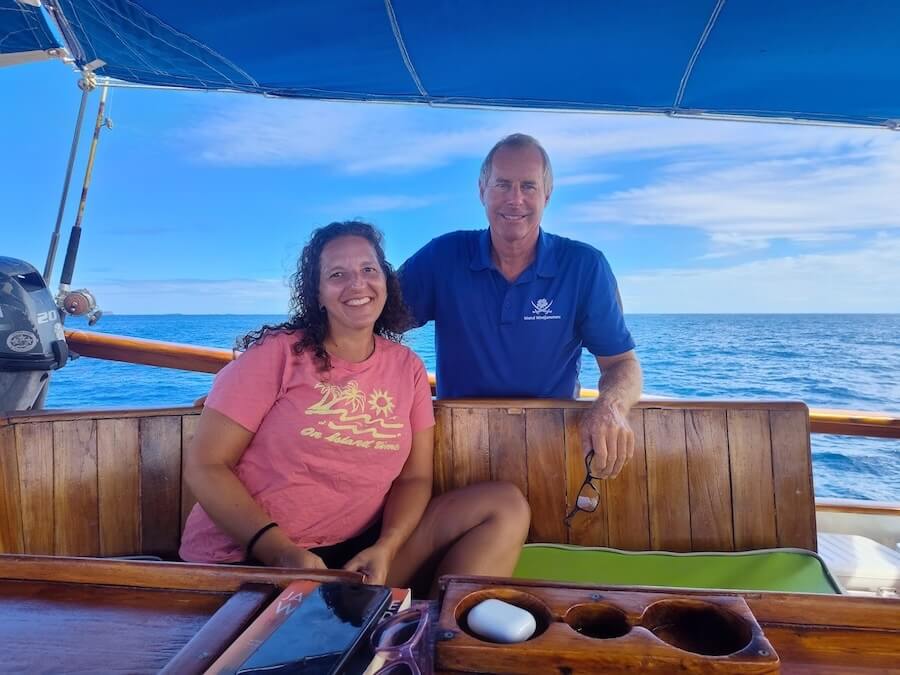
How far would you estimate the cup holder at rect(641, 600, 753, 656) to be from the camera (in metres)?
0.49

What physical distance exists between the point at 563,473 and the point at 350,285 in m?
0.72

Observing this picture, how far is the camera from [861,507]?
207 centimetres

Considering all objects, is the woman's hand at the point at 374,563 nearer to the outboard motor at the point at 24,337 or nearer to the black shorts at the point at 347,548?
the black shorts at the point at 347,548

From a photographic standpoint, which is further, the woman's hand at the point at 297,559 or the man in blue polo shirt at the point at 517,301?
the man in blue polo shirt at the point at 517,301

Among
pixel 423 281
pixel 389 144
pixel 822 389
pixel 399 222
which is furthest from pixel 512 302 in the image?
pixel 389 144

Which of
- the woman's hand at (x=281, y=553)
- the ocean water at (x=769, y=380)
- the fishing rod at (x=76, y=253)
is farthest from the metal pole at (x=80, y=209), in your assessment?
the ocean water at (x=769, y=380)

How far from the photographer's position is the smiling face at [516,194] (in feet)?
5.57

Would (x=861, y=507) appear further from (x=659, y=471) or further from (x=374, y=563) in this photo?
(x=374, y=563)

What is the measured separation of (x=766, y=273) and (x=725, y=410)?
3208cm

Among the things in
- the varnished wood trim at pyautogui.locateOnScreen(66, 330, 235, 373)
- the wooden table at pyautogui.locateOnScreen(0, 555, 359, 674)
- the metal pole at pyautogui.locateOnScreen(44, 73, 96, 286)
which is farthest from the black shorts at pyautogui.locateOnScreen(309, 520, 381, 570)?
the metal pole at pyautogui.locateOnScreen(44, 73, 96, 286)

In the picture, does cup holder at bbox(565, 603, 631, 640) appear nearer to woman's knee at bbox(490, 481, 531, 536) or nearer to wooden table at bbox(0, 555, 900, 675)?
wooden table at bbox(0, 555, 900, 675)

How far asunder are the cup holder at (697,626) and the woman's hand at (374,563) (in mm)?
688

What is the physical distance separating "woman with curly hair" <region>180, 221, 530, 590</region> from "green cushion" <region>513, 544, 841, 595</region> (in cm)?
17

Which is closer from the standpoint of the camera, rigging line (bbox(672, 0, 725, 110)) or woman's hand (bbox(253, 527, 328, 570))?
woman's hand (bbox(253, 527, 328, 570))
